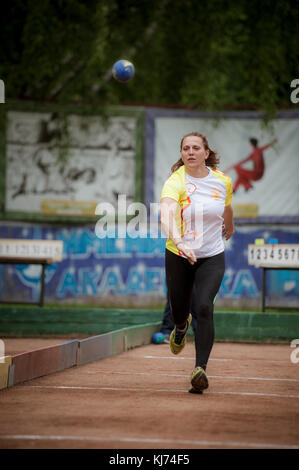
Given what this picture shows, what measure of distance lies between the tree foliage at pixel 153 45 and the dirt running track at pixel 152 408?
8.93m

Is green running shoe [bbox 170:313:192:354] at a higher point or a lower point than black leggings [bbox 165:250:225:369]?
lower

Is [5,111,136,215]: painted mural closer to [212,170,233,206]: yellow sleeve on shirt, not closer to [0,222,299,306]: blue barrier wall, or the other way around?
[0,222,299,306]: blue barrier wall

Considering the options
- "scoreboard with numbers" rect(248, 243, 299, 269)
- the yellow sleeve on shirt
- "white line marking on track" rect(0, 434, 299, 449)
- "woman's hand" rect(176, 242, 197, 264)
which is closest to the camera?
"white line marking on track" rect(0, 434, 299, 449)

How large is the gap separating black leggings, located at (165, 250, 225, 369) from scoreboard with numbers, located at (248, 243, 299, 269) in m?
6.36

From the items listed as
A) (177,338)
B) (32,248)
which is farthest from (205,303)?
(32,248)

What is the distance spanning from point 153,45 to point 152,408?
514 inches

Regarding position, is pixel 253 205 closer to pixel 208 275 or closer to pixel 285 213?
pixel 285 213

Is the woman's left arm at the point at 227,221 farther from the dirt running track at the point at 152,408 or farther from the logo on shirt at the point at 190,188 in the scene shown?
the dirt running track at the point at 152,408

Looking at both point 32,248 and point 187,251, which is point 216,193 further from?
point 32,248

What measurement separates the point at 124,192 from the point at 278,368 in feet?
28.5

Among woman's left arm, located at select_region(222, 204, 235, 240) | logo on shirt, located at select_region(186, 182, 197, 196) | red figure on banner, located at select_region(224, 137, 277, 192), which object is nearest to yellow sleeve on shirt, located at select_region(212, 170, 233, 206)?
woman's left arm, located at select_region(222, 204, 235, 240)

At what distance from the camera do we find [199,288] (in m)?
6.66

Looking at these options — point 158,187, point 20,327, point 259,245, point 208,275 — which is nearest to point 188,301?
point 208,275

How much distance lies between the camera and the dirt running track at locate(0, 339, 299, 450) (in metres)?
4.26
